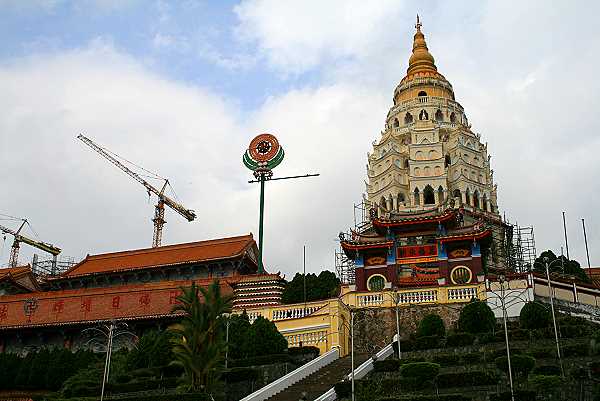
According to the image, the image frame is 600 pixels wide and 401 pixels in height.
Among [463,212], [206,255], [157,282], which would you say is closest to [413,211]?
[463,212]

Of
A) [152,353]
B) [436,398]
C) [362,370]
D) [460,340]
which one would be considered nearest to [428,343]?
[460,340]

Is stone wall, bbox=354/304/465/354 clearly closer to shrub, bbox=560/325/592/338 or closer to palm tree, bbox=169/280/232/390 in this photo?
shrub, bbox=560/325/592/338

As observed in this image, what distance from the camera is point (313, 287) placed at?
5703cm

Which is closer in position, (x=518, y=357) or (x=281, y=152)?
(x=518, y=357)

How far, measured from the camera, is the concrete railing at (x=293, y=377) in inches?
1201

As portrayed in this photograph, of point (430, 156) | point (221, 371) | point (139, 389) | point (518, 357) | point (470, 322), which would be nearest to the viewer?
point (518, 357)

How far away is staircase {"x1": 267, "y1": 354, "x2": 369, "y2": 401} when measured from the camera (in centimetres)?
3096

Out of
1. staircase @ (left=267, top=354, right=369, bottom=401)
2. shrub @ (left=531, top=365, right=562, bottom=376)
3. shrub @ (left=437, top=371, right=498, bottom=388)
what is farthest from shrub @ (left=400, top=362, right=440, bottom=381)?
staircase @ (left=267, top=354, right=369, bottom=401)

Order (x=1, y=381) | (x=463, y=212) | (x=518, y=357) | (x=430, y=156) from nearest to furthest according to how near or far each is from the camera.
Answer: (x=518, y=357) → (x=1, y=381) → (x=463, y=212) → (x=430, y=156)

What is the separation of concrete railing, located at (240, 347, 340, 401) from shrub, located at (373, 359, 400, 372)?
362cm

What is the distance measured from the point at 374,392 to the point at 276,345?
10351 millimetres

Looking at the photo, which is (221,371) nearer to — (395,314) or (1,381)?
(395,314)

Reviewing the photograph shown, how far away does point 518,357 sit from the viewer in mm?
28094

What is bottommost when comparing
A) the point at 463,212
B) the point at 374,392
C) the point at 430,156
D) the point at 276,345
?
the point at 374,392
